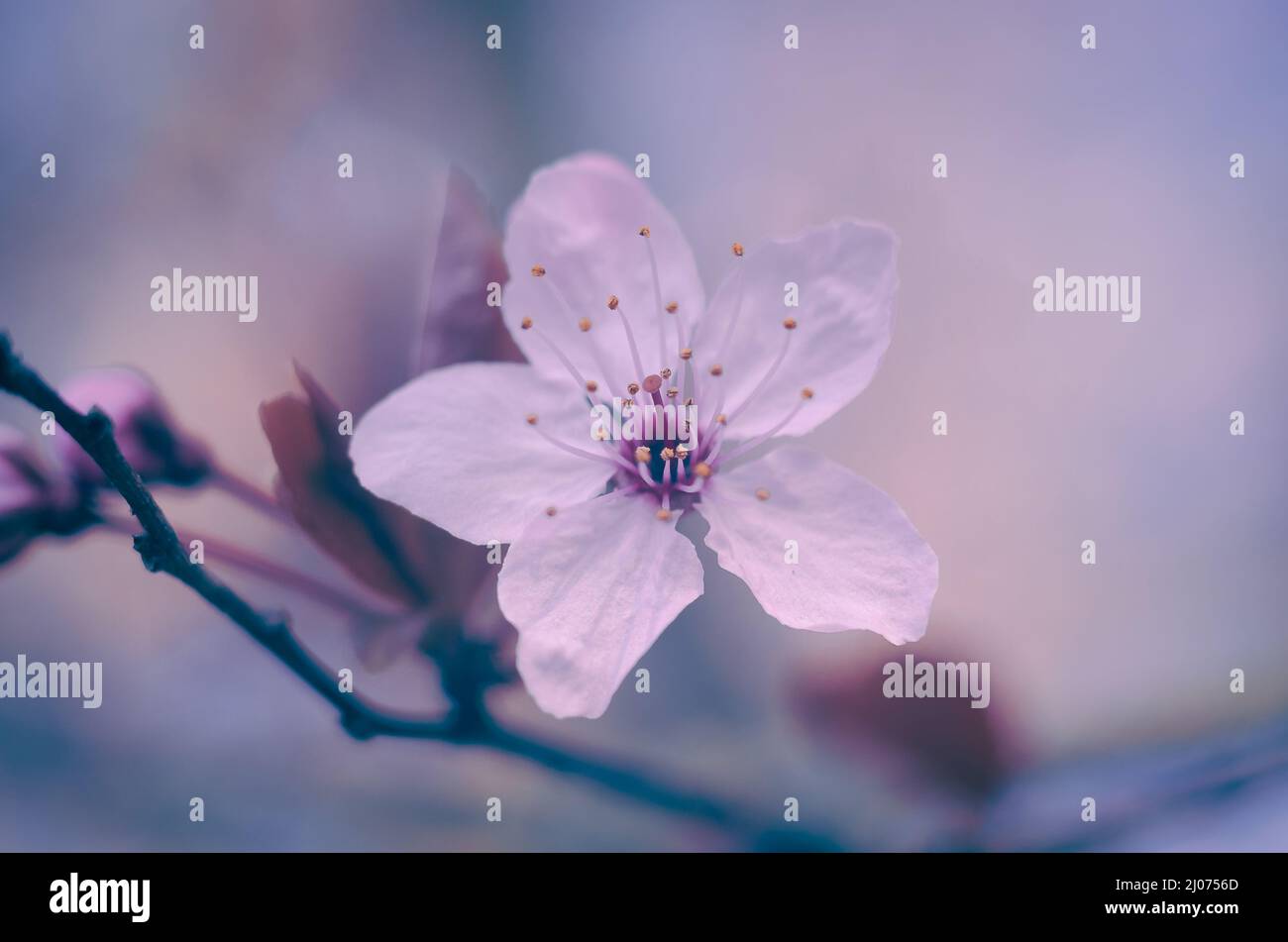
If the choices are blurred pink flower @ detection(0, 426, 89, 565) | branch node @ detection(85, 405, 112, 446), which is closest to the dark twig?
branch node @ detection(85, 405, 112, 446)

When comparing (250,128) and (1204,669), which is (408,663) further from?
(1204,669)

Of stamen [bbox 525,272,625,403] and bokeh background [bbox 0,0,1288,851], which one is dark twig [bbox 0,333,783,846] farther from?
stamen [bbox 525,272,625,403]

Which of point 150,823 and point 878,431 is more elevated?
point 878,431

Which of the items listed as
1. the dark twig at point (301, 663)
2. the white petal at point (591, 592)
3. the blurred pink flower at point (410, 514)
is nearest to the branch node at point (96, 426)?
the dark twig at point (301, 663)

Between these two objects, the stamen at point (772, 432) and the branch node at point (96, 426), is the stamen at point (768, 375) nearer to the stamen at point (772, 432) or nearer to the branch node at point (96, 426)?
the stamen at point (772, 432)

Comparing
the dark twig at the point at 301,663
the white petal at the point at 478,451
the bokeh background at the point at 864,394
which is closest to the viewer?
the dark twig at the point at 301,663

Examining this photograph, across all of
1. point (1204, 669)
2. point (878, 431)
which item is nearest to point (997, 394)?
point (878, 431)
